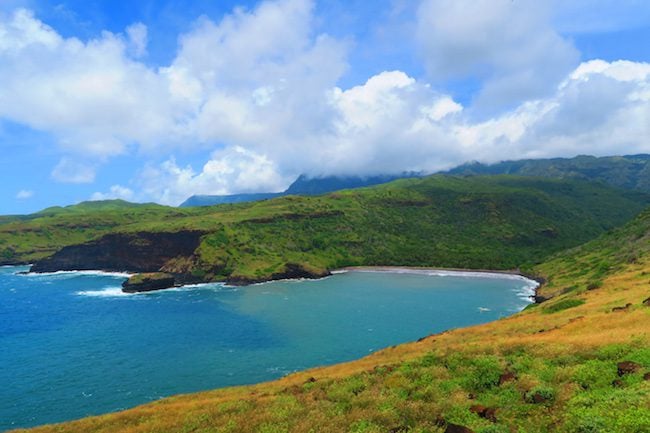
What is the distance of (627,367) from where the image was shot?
853 inches

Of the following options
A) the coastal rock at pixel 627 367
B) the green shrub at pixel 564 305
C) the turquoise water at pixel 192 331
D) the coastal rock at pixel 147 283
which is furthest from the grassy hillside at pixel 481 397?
the coastal rock at pixel 147 283

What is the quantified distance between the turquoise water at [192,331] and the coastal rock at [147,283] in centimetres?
634

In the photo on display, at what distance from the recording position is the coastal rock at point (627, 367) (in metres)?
21.3

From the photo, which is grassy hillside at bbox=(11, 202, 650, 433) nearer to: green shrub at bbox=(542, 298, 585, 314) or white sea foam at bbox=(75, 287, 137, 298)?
green shrub at bbox=(542, 298, 585, 314)

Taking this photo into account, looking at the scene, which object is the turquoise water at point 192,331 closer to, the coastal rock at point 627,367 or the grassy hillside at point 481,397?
the grassy hillside at point 481,397

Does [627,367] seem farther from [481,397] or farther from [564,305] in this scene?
[564,305]

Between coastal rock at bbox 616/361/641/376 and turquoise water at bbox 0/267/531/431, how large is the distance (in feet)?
175

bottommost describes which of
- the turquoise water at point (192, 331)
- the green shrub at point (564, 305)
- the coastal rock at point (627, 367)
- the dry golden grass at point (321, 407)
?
the turquoise water at point (192, 331)

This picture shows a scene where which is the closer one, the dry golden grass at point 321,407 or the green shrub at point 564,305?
the dry golden grass at point 321,407

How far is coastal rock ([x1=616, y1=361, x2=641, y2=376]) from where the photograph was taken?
840 inches

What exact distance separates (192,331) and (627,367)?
305 feet

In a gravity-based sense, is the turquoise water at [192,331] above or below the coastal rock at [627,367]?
below

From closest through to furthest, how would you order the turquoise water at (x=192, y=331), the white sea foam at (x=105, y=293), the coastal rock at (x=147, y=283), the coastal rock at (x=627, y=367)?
the coastal rock at (x=627, y=367)
the turquoise water at (x=192, y=331)
the white sea foam at (x=105, y=293)
the coastal rock at (x=147, y=283)

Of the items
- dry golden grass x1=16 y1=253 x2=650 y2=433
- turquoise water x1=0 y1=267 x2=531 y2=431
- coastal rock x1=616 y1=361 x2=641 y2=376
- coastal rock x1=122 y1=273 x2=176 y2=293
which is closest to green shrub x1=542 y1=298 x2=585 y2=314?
dry golden grass x1=16 y1=253 x2=650 y2=433
